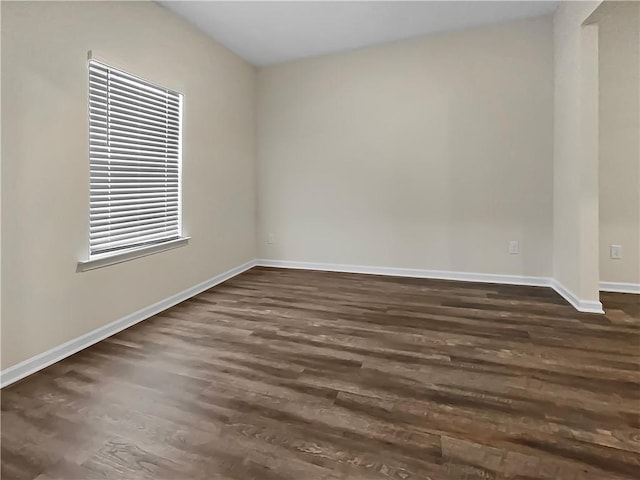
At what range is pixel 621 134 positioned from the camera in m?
3.40

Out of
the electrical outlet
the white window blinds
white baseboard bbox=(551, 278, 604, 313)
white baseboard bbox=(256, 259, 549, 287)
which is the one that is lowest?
white baseboard bbox=(551, 278, 604, 313)

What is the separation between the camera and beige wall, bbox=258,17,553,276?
3730mm

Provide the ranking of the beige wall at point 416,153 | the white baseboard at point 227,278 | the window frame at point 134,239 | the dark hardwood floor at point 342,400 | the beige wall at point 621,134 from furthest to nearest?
the beige wall at point 416,153 < the beige wall at point 621,134 < the window frame at point 134,239 < the white baseboard at point 227,278 < the dark hardwood floor at point 342,400

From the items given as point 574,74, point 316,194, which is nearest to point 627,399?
point 574,74

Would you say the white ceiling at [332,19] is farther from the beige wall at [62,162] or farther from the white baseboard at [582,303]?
the white baseboard at [582,303]

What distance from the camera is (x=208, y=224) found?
12.7 ft

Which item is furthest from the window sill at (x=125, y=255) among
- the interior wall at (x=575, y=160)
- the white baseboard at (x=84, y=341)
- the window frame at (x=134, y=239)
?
the interior wall at (x=575, y=160)

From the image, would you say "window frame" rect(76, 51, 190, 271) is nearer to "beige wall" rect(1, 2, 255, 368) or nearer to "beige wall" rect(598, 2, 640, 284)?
"beige wall" rect(1, 2, 255, 368)

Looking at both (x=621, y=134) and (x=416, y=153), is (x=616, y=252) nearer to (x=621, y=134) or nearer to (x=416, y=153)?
(x=621, y=134)

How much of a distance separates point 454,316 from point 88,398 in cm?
256

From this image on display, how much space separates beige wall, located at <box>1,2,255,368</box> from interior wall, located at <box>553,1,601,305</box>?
346cm

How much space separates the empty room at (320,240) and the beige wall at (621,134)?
21 millimetres

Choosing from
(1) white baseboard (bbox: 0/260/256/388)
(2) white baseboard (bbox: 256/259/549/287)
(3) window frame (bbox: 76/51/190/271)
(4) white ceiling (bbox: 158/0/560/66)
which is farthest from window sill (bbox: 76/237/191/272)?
(4) white ceiling (bbox: 158/0/560/66)

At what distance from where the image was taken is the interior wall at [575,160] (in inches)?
112
